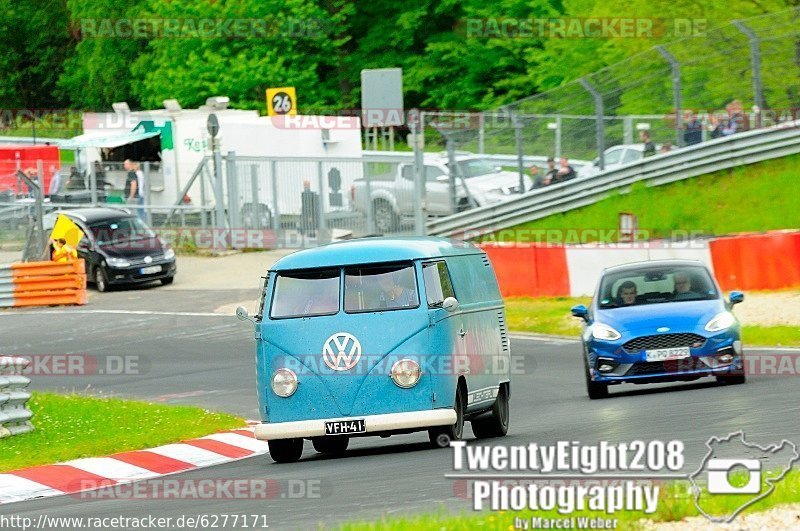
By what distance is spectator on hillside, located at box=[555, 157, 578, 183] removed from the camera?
36.8 metres

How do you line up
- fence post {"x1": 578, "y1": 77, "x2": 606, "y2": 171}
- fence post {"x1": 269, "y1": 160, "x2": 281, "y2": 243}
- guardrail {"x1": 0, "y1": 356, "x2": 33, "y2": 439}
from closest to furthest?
guardrail {"x1": 0, "y1": 356, "x2": 33, "y2": 439}
fence post {"x1": 578, "y1": 77, "x2": 606, "y2": 171}
fence post {"x1": 269, "y1": 160, "x2": 281, "y2": 243}

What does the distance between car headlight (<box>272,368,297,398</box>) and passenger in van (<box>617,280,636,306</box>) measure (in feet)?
19.8

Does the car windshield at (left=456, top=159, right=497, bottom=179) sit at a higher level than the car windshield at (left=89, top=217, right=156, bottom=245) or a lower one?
higher

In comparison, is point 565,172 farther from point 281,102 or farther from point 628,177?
point 281,102

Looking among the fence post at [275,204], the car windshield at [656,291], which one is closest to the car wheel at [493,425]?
the car windshield at [656,291]

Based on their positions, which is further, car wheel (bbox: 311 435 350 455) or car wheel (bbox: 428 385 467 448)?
car wheel (bbox: 311 435 350 455)

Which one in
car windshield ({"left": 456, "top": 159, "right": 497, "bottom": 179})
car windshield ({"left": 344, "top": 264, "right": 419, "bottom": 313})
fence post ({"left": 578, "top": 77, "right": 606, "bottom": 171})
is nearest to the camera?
car windshield ({"left": 344, "top": 264, "right": 419, "bottom": 313})

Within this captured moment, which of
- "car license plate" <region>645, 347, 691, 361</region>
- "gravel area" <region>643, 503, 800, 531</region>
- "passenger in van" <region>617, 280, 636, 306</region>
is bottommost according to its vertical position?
"car license plate" <region>645, 347, 691, 361</region>

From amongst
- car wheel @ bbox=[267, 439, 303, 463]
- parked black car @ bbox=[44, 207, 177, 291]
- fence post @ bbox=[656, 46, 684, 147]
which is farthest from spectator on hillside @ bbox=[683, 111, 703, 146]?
car wheel @ bbox=[267, 439, 303, 463]

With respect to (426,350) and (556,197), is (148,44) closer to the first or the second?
(556,197)

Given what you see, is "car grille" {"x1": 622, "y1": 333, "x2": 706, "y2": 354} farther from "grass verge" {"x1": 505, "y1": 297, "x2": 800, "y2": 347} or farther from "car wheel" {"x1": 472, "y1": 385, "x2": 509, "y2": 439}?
"grass verge" {"x1": 505, "y1": 297, "x2": 800, "y2": 347}

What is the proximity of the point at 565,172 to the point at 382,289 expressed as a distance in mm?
22917

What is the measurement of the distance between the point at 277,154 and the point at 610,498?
120ft

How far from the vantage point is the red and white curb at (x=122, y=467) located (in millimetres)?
13805
